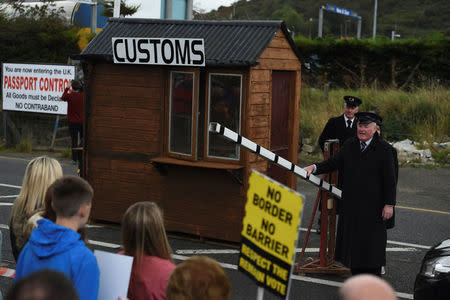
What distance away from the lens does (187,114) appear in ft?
29.7

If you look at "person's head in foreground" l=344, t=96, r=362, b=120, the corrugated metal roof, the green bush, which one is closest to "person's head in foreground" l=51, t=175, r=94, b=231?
the corrugated metal roof

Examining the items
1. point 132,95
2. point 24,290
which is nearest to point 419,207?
point 132,95

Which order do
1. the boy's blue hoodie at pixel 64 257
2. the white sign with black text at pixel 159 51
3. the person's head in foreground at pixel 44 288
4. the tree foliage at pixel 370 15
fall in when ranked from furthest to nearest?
the tree foliage at pixel 370 15 < the white sign with black text at pixel 159 51 < the boy's blue hoodie at pixel 64 257 < the person's head in foreground at pixel 44 288

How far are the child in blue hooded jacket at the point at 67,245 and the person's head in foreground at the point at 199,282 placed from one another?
59 cm

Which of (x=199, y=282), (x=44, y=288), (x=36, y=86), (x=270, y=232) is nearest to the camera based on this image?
(x=44, y=288)

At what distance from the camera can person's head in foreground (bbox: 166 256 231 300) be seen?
3148 mm

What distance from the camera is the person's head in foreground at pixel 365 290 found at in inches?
108

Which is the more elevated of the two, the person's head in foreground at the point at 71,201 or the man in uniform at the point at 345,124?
the man in uniform at the point at 345,124

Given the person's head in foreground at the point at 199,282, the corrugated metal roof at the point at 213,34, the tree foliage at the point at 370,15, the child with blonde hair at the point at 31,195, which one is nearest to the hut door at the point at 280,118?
the corrugated metal roof at the point at 213,34

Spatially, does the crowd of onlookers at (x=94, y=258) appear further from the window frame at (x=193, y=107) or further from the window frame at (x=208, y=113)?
the window frame at (x=193, y=107)

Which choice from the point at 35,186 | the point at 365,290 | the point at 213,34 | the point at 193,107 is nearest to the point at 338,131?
the point at 193,107

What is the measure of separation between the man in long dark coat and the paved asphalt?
27.3 inches

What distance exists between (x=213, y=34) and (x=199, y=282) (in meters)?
6.22

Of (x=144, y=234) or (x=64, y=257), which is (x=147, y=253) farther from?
(x=64, y=257)
